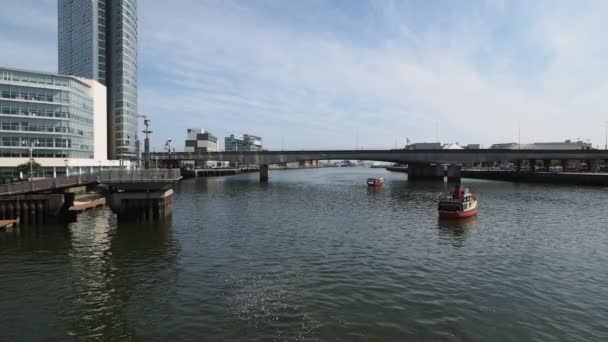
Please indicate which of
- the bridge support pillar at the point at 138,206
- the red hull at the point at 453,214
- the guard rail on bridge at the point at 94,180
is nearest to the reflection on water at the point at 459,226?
the red hull at the point at 453,214

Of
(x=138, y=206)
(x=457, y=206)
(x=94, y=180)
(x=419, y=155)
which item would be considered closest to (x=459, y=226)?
(x=457, y=206)

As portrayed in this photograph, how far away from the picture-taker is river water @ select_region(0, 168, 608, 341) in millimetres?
17938

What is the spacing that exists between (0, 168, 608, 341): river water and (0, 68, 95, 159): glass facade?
5906cm

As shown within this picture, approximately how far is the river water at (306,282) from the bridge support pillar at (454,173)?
300 feet

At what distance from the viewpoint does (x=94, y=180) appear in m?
48.2

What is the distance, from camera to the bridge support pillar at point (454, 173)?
442ft

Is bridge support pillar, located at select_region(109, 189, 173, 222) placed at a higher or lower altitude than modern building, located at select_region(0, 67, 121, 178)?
lower

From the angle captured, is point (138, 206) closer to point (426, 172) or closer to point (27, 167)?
point (27, 167)

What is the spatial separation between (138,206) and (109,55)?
141m

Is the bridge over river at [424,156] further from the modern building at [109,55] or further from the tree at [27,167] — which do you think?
the tree at [27,167]

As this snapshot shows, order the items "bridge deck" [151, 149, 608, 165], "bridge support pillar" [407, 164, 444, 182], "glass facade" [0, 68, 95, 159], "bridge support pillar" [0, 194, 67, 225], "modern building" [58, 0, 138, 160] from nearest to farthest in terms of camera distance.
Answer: "bridge support pillar" [0, 194, 67, 225] → "glass facade" [0, 68, 95, 159] → "bridge deck" [151, 149, 608, 165] → "bridge support pillar" [407, 164, 444, 182] → "modern building" [58, 0, 138, 160]

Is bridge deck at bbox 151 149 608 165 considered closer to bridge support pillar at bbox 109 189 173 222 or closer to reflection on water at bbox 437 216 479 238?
bridge support pillar at bbox 109 189 173 222

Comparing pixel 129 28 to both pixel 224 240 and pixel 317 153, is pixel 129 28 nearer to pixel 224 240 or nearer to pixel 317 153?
pixel 317 153

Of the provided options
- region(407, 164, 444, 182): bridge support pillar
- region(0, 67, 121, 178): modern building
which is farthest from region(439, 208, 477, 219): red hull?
region(407, 164, 444, 182): bridge support pillar
